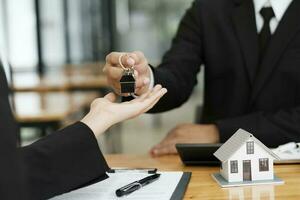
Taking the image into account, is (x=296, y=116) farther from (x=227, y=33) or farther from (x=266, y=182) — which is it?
(x=266, y=182)

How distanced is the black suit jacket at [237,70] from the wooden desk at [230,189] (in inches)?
12.1

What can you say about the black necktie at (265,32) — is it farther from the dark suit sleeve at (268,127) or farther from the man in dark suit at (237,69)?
the dark suit sleeve at (268,127)

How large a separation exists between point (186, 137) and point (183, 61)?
18.6 inches

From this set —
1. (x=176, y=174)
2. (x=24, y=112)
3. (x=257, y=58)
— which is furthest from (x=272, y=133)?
(x=24, y=112)

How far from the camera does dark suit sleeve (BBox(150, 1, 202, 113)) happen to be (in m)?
1.83

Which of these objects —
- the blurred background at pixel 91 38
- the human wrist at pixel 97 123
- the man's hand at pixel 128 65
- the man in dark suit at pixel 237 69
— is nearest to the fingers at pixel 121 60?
the man's hand at pixel 128 65

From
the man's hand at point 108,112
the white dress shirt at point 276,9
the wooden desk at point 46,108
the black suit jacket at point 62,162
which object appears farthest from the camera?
the wooden desk at point 46,108

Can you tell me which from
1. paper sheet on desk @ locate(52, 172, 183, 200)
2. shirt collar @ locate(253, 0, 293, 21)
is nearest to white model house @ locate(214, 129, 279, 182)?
paper sheet on desk @ locate(52, 172, 183, 200)

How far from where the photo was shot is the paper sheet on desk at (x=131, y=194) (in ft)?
3.32

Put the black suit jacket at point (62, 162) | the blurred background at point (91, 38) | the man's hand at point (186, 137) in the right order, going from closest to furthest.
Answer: the black suit jacket at point (62, 162) → the man's hand at point (186, 137) → the blurred background at point (91, 38)

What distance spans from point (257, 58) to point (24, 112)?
7.78 feet

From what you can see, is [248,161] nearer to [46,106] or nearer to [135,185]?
[135,185]

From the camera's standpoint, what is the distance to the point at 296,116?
63.8 inches

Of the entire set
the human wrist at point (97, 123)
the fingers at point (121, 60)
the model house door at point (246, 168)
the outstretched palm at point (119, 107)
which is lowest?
the model house door at point (246, 168)
